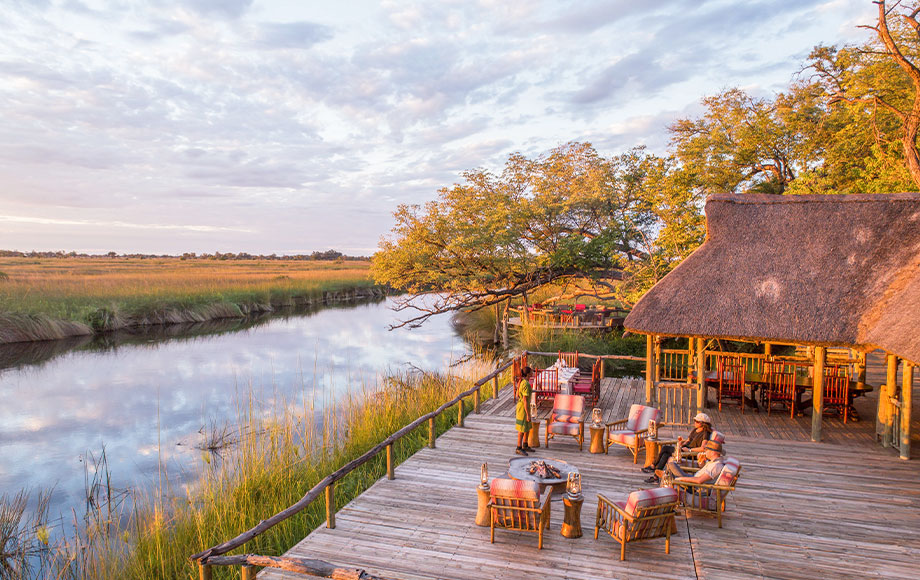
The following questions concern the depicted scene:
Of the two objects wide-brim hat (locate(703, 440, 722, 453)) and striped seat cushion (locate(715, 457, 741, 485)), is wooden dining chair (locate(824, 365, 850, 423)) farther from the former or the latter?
striped seat cushion (locate(715, 457, 741, 485))

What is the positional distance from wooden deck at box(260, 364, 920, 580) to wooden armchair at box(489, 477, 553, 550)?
21 centimetres

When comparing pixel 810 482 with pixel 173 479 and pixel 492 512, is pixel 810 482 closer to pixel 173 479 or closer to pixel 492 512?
pixel 492 512

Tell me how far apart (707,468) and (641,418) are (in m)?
2.39

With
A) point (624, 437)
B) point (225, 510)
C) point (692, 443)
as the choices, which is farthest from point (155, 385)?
point (692, 443)

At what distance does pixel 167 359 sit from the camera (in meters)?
20.3

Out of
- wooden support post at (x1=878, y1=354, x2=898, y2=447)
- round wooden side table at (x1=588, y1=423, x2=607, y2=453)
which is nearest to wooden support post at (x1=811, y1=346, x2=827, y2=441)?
wooden support post at (x1=878, y1=354, x2=898, y2=447)

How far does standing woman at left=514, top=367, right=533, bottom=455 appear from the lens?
8.34m

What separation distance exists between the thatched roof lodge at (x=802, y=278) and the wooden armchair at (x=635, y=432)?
1.48 meters

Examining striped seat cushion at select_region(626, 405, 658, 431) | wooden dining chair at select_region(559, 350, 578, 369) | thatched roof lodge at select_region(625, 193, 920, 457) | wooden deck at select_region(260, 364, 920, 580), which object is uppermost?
thatched roof lodge at select_region(625, 193, 920, 457)

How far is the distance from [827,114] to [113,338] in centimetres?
3056

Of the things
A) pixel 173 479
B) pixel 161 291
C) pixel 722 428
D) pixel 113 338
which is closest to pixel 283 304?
pixel 161 291

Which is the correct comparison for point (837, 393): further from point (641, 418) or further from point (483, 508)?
point (483, 508)

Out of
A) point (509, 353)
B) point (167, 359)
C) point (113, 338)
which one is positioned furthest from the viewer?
point (113, 338)

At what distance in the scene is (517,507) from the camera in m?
5.71
